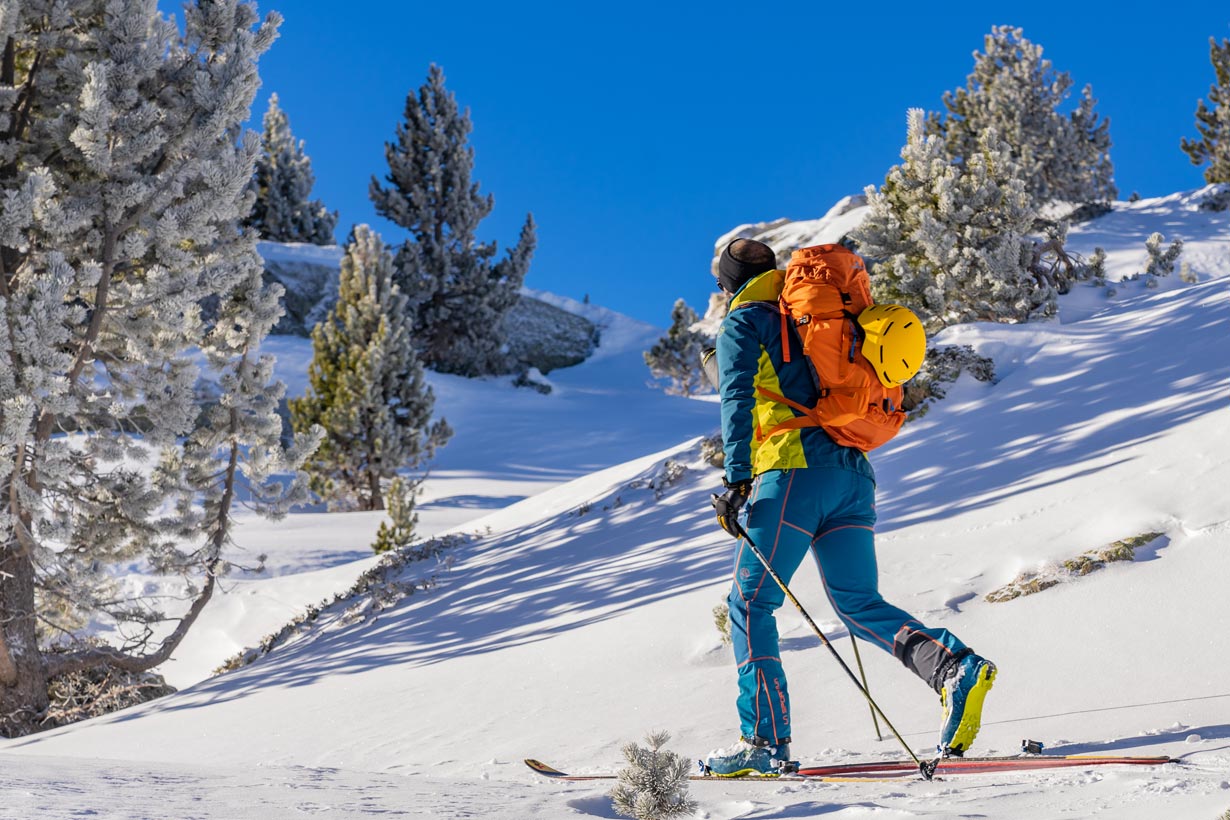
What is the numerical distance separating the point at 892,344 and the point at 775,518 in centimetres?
67

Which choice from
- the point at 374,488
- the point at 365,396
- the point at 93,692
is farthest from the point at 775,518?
the point at 374,488

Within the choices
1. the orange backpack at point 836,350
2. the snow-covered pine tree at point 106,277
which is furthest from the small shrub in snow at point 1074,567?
the snow-covered pine tree at point 106,277

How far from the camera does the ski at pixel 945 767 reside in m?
2.57

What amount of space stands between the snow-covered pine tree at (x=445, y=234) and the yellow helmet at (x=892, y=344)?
2882 centimetres

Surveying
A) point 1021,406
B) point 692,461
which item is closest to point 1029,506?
point 1021,406

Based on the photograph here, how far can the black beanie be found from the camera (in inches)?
137

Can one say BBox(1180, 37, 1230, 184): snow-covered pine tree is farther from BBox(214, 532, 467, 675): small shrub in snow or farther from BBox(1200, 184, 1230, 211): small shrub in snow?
BBox(214, 532, 467, 675): small shrub in snow

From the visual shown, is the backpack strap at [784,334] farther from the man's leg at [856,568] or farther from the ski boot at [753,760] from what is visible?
the ski boot at [753,760]

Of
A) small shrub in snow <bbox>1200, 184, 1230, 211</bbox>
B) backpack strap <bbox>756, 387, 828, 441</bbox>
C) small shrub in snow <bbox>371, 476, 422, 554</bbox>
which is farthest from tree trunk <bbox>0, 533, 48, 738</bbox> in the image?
small shrub in snow <bbox>1200, 184, 1230, 211</bbox>

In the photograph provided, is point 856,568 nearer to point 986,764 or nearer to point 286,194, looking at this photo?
point 986,764

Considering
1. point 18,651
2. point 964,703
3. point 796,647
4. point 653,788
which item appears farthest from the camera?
point 18,651

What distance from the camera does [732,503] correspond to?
3189 mm

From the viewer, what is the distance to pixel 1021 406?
768 centimetres

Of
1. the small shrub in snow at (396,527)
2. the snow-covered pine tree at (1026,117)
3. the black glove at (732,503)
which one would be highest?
the snow-covered pine tree at (1026,117)
